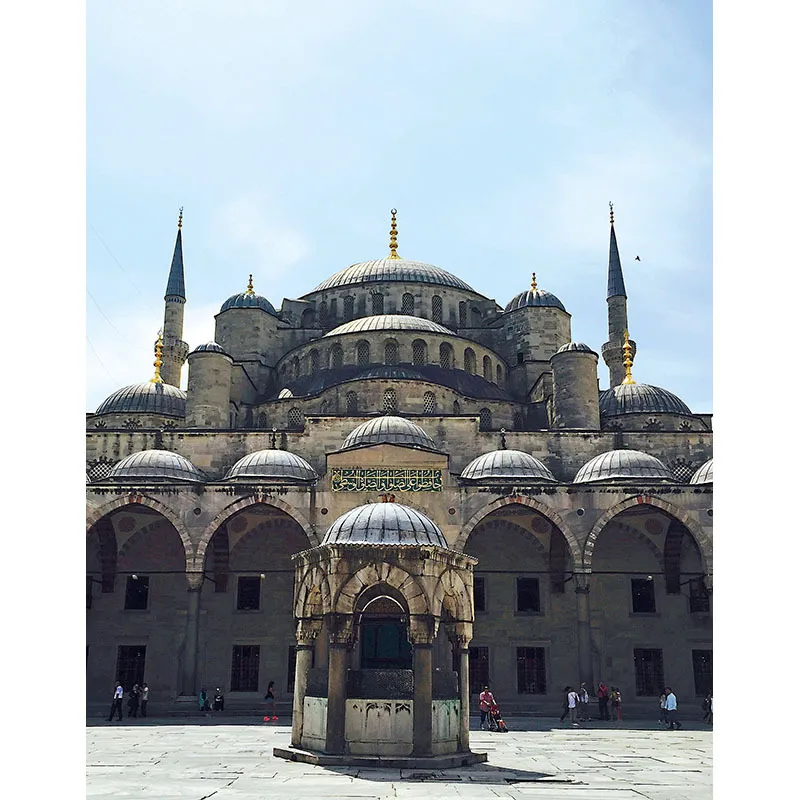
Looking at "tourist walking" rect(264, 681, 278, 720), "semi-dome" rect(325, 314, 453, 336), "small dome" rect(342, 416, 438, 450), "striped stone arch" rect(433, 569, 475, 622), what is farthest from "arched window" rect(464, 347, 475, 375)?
"striped stone arch" rect(433, 569, 475, 622)

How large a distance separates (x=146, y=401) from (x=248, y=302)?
647cm

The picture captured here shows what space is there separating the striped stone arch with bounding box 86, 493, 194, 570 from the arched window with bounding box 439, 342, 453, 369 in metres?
11.3

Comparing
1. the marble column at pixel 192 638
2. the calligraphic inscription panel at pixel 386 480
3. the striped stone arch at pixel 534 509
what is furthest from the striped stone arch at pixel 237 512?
the striped stone arch at pixel 534 509

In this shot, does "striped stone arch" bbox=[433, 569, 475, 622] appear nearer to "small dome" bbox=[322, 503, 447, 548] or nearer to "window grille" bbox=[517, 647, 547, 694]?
"small dome" bbox=[322, 503, 447, 548]

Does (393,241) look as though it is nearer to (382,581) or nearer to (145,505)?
(145,505)

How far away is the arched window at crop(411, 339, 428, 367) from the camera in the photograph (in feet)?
95.0

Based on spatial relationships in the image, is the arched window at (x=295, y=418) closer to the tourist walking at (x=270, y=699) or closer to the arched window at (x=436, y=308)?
the tourist walking at (x=270, y=699)

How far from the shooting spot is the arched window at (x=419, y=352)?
29.0 meters

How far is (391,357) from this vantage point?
29.1m

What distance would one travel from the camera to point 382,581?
384 inches

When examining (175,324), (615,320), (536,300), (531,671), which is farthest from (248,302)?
(531,671)
